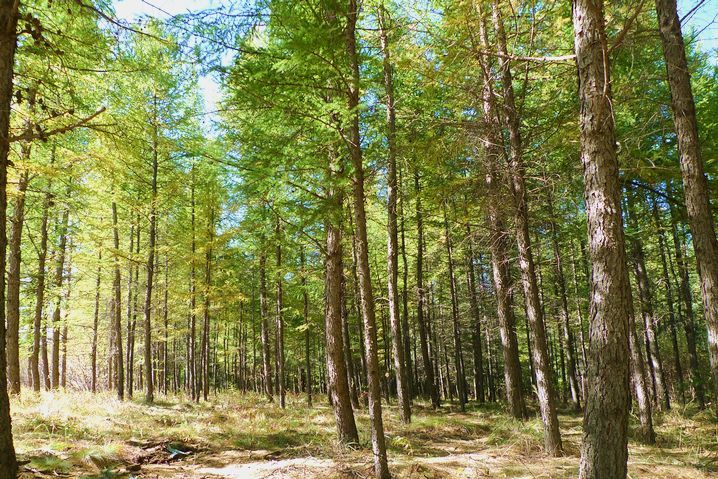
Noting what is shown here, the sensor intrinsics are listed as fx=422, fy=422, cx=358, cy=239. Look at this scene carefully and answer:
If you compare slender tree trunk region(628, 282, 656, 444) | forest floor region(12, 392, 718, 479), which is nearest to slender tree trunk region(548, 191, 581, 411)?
slender tree trunk region(628, 282, 656, 444)

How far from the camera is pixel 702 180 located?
6.32 metres

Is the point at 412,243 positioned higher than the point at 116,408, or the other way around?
the point at 412,243

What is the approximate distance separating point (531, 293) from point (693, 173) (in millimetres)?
3227

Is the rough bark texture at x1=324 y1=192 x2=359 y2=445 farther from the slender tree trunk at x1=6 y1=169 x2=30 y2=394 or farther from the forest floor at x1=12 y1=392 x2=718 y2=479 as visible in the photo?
the slender tree trunk at x1=6 y1=169 x2=30 y2=394

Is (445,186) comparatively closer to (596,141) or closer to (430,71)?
(430,71)

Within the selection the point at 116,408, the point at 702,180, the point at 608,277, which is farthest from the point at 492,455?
the point at 116,408

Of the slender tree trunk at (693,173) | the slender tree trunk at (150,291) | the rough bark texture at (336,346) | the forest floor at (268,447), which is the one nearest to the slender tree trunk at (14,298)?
the forest floor at (268,447)

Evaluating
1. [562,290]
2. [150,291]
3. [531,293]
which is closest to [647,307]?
[562,290]

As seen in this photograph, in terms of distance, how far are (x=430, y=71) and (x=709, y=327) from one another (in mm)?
5849

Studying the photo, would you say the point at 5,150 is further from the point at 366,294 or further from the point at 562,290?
the point at 562,290

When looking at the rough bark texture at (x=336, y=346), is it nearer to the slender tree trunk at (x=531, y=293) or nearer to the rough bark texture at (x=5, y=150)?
the slender tree trunk at (x=531, y=293)

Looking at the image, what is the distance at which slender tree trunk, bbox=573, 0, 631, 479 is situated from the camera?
4.25 metres

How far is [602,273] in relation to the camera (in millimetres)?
4434

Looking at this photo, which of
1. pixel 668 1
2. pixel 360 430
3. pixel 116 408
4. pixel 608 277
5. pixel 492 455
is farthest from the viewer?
pixel 116 408
